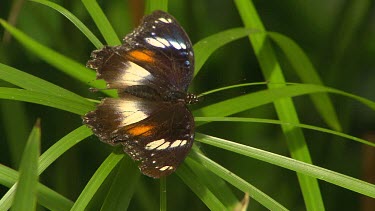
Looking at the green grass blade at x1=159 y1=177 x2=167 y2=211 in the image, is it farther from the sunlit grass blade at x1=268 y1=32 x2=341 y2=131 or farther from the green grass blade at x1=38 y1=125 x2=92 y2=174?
the sunlit grass blade at x1=268 y1=32 x2=341 y2=131

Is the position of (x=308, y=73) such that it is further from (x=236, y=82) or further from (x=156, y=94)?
(x=156, y=94)

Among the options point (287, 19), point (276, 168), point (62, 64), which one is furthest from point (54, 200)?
point (287, 19)

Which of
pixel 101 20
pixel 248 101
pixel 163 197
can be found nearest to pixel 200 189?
pixel 163 197

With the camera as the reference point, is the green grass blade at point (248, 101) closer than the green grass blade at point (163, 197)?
No

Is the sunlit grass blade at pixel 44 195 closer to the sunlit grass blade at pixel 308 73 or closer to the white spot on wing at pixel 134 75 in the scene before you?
the white spot on wing at pixel 134 75

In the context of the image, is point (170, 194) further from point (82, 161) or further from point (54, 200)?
point (54, 200)

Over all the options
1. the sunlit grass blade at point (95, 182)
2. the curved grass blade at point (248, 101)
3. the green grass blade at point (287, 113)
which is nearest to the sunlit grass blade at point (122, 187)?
the sunlit grass blade at point (95, 182)
